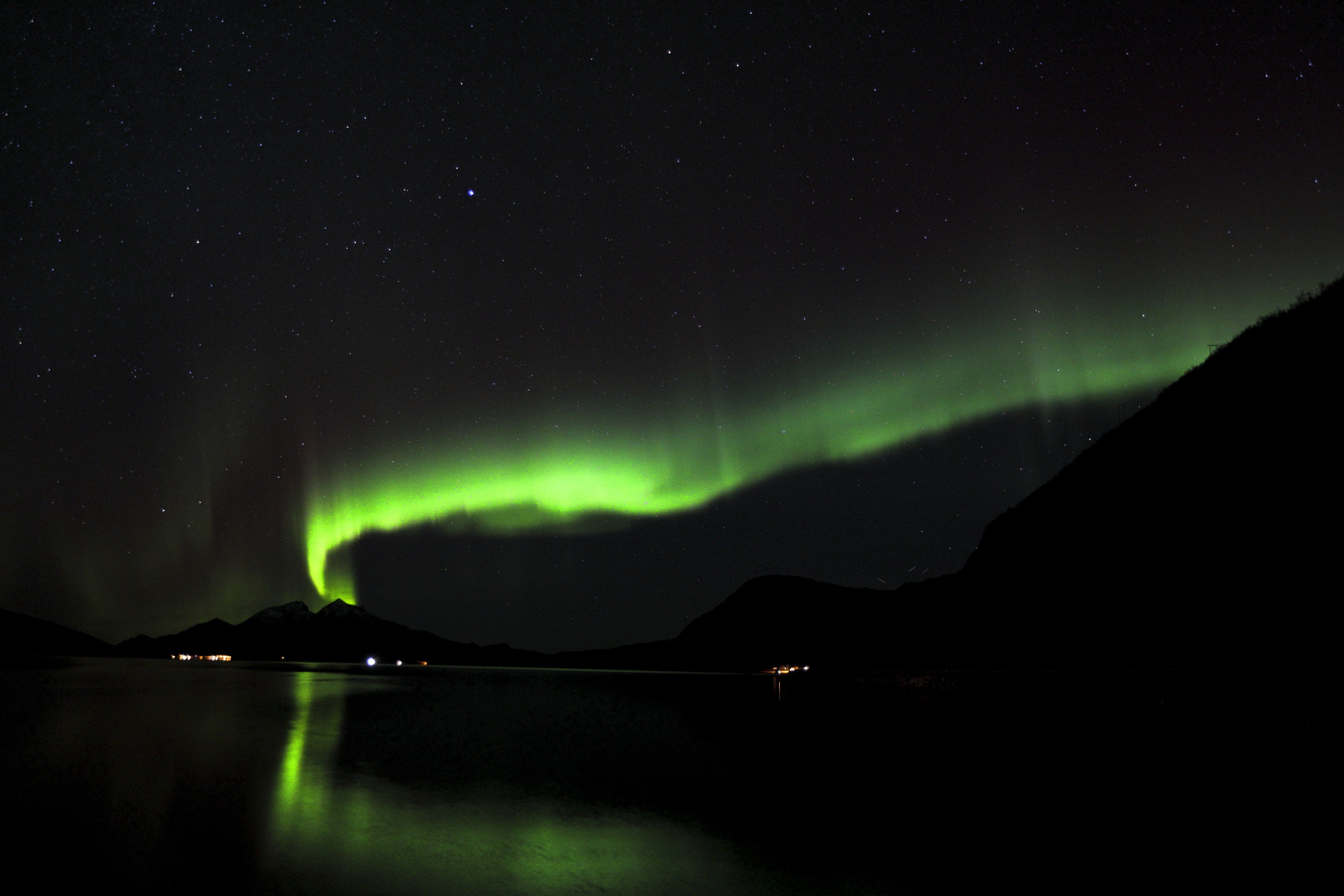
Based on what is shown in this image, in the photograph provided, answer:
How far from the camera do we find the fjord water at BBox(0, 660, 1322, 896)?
28.1 feet

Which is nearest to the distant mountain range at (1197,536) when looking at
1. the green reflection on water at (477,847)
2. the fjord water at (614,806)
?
the fjord water at (614,806)

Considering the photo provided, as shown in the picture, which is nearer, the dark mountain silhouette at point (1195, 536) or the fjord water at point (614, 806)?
the fjord water at point (614, 806)

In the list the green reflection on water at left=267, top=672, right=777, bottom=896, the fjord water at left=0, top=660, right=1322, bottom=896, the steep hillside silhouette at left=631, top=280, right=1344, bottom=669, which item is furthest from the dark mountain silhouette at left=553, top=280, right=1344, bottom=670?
the green reflection on water at left=267, top=672, right=777, bottom=896

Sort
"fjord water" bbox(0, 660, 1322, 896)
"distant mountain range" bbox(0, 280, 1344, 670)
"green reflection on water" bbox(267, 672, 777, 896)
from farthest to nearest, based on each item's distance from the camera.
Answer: "distant mountain range" bbox(0, 280, 1344, 670)
"fjord water" bbox(0, 660, 1322, 896)
"green reflection on water" bbox(267, 672, 777, 896)

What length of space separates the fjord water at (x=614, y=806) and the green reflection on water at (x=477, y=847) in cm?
5

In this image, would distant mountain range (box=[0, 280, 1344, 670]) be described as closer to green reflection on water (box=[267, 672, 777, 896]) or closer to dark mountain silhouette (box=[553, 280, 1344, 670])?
Result: dark mountain silhouette (box=[553, 280, 1344, 670])

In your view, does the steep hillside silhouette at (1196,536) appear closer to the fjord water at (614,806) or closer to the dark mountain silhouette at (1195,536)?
the dark mountain silhouette at (1195,536)

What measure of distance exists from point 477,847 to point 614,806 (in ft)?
11.5

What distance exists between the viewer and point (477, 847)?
379 inches

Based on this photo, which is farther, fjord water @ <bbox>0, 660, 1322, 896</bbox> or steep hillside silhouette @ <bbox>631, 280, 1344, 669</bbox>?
steep hillside silhouette @ <bbox>631, 280, 1344, 669</bbox>

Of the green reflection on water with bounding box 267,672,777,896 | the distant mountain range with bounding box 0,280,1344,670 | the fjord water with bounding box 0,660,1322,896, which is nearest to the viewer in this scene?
the green reflection on water with bounding box 267,672,777,896

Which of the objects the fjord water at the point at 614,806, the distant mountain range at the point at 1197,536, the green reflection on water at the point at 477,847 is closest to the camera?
the green reflection on water at the point at 477,847

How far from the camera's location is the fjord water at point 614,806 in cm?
857

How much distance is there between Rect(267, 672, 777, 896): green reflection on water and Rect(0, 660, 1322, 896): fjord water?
0.05 metres
